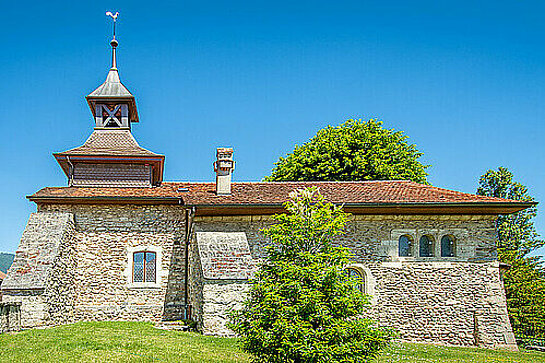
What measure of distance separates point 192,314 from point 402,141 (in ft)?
54.9

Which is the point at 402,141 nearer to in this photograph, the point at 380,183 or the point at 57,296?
the point at 380,183

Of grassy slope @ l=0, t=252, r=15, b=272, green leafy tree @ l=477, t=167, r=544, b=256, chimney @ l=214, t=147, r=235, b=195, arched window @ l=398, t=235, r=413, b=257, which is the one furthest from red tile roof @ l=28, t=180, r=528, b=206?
grassy slope @ l=0, t=252, r=15, b=272

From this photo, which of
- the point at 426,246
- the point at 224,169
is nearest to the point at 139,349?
the point at 224,169

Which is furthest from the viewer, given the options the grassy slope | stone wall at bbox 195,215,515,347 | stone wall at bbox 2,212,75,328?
the grassy slope

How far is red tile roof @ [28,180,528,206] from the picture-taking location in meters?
13.6

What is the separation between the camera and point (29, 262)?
13070mm

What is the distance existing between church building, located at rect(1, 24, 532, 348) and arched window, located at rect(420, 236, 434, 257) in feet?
→ 0.10

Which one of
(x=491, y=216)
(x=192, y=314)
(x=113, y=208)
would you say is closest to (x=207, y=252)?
(x=192, y=314)

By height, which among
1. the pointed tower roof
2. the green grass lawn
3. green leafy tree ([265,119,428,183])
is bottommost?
the green grass lawn

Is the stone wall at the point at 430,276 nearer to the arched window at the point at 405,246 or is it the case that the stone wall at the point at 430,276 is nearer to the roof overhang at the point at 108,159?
the arched window at the point at 405,246

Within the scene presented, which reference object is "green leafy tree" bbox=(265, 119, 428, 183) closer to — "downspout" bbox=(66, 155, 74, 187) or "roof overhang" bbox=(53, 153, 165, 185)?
"roof overhang" bbox=(53, 153, 165, 185)

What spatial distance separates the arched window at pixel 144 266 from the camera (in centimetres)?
1498

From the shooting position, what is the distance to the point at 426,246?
13.8m

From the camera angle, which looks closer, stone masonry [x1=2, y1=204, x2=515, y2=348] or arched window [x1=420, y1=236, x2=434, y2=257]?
stone masonry [x1=2, y1=204, x2=515, y2=348]
